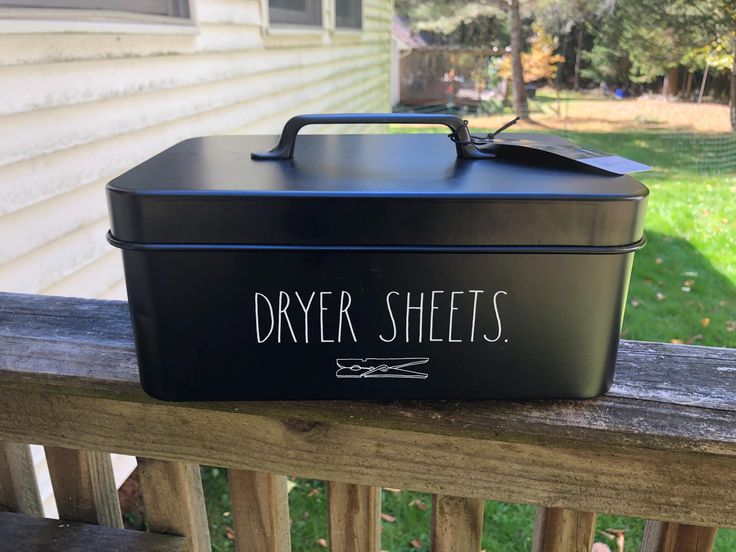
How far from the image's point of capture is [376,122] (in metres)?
0.65

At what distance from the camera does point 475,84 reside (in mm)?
15805

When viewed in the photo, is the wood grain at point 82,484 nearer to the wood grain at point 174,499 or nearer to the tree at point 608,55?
the wood grain at point 174,499

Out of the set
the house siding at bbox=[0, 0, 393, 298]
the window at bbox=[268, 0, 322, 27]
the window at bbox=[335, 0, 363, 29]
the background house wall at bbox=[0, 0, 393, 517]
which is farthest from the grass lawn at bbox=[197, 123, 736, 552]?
the window at bbox=[335, 0, 363, 29]

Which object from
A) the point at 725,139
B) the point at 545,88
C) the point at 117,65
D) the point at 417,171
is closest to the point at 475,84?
the point at 545,88

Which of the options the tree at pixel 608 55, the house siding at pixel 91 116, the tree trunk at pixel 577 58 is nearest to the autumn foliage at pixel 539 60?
the tree trunk at pixel 577 58

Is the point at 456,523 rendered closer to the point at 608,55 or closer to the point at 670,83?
the point at 670,83

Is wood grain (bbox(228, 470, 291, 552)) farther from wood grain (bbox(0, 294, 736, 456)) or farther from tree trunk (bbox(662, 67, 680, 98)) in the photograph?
tree trunk (bbox(662, 67, 680, 98))

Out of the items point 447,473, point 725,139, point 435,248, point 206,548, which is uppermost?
point 435,248

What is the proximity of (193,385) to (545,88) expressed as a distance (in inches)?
693

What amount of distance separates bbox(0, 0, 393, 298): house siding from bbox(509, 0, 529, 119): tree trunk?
11.0 m

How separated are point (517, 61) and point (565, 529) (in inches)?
548

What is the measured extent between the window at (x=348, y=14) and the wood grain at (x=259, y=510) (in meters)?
4.71

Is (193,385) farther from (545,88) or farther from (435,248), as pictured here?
(545,88)

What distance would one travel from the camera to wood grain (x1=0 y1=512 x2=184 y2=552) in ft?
2.44
